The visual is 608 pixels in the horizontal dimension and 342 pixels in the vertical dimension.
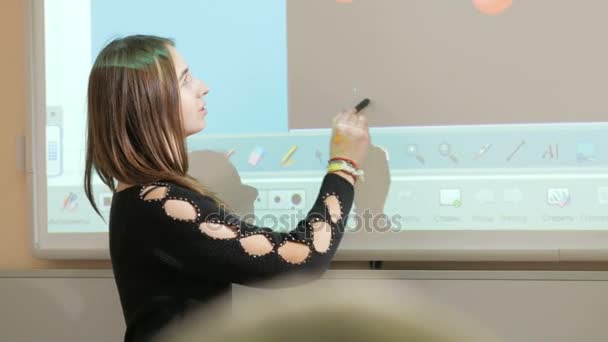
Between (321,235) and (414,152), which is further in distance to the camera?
(414,152)

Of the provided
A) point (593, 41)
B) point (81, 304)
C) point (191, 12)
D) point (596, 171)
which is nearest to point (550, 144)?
point (596, 171)

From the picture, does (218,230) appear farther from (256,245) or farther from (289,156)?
(289,156)

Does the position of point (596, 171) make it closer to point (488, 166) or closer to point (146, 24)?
point (488, 166)

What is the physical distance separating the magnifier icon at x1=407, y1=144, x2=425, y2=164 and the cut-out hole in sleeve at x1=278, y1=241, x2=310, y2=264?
49cm

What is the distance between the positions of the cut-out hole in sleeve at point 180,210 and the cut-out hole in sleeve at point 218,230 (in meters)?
0.02

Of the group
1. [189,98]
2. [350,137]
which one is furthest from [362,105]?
[189,98]

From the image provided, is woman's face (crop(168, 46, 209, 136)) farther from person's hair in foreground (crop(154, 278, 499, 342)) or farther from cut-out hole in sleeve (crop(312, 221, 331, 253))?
person's hair in foreground (crop(154, 278, 499, 342))

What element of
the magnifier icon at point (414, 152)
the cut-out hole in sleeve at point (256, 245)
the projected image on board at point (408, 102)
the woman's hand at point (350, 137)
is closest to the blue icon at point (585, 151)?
the projected image on board at point (408, 102)

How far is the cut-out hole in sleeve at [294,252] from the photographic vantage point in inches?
48.1

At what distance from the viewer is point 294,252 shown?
123 cm

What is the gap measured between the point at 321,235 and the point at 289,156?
0.45 metres

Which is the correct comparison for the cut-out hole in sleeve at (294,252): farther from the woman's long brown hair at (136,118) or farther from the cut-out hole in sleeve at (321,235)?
the woman's long brown hair at (136,118)

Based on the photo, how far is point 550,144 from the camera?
1571mm

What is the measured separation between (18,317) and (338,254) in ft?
2.69
